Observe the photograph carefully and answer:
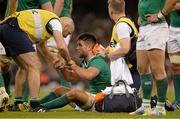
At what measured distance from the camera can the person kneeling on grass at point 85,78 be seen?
1148 centimetres

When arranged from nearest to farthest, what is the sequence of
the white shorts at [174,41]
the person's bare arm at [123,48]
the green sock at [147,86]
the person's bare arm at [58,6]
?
1. the green sock at [147,86]
2. the person's bare arm at [123,48]
3. the white shorts at [174,41]
4. the person's bare arm at [58,6]

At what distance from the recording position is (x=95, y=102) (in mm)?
11852

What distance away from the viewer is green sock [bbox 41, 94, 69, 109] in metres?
11.6

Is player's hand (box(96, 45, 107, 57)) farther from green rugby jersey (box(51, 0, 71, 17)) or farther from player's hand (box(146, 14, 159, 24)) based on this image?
green rugby jersey (box(51, 0, 71, 17))

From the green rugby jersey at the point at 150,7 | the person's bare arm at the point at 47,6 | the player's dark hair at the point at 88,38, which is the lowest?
the player's dark hair at the point at 88,38

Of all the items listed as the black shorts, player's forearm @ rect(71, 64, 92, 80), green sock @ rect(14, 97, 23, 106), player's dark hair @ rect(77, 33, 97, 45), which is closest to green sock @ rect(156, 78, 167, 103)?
player's forearm @ rect(71, 64, 92, 80)

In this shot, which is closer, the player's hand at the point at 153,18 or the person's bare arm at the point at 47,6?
the player's hand at the point at 153,18

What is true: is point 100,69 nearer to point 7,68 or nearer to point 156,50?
point 156,50

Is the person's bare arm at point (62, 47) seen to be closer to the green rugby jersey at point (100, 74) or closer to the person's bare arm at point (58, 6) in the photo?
the green rugby jersey at point (100, 74)

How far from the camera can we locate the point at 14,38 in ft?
38.7

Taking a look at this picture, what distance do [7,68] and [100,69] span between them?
7.18 feet

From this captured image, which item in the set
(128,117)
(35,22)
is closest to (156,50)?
(128,117)

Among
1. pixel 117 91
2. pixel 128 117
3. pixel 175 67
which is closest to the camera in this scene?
pixel 128 117

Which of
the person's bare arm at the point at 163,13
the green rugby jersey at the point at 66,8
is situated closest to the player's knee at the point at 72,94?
the person's bare arm at the point at 163,13
